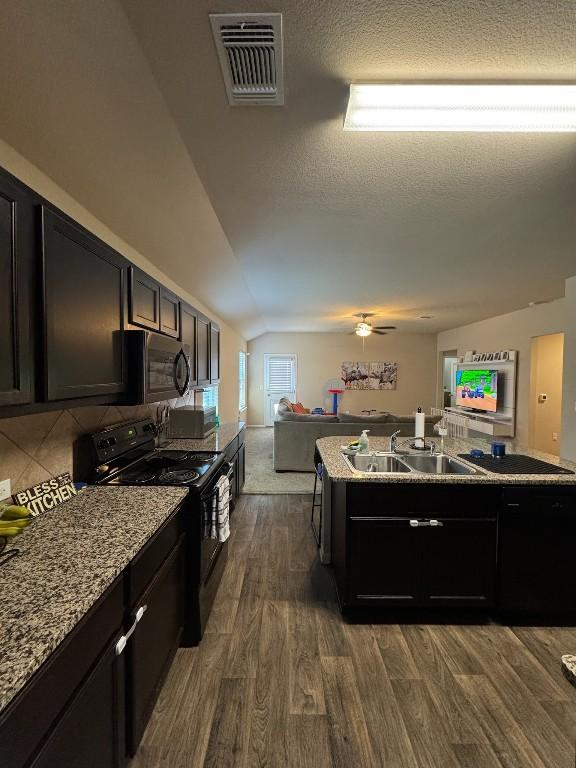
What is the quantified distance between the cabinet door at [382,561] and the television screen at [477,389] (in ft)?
16.9

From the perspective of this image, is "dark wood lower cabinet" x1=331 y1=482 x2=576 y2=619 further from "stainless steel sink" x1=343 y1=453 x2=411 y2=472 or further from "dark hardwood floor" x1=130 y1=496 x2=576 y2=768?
"stainless steel sink" x1=343 y1=453 x2=411 y2=472

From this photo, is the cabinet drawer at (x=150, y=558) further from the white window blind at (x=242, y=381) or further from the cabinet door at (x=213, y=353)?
the white window blind at (x=242, y=381)

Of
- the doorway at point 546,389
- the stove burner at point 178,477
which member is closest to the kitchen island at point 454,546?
the stove burner at point 178,477

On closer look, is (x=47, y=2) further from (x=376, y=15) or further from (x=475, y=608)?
(x=475, y=608)

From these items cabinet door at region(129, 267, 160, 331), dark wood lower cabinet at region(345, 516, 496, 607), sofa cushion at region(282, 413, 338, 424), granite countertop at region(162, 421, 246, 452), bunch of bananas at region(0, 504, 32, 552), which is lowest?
dark wood lower cabinet at region(345, 516, 496, 607)

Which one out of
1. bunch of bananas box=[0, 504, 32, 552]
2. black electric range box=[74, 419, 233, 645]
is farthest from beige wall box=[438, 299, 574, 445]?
bunch of bananas box=[0, 504, 32, 552]

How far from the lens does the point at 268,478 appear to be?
4926 mm

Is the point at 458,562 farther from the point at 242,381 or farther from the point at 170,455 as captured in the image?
the point at 242,381

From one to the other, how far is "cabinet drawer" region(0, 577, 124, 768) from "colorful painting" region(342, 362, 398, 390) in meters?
8.79

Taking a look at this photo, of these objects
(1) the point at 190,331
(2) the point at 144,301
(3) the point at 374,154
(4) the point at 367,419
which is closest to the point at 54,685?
(2) the point at 144,301

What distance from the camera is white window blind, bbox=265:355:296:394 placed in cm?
959

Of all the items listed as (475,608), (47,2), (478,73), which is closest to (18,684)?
(47,2)

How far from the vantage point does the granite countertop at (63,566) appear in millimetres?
764

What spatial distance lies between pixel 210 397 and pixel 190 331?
8.20 ft
